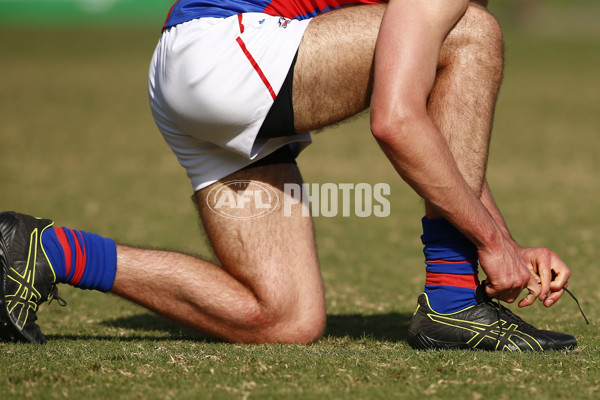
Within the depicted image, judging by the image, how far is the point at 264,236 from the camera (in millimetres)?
2840

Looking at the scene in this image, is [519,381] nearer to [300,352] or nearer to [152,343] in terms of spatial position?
[300,352]

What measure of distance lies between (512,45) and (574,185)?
1884 cm

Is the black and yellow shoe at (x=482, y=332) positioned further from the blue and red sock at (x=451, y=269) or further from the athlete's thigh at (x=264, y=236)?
the athlete's thigh at (x=264, y=236)

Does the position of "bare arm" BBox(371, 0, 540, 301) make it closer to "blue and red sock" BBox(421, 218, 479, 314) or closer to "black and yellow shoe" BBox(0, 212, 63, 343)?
"blue and red sock" BBox(421, 218, 479, 314)

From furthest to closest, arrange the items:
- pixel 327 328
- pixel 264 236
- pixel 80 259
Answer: pixel 327 328 < pixel 264 236 < pixel 80 259

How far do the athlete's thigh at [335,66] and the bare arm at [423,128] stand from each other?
5.8 inches

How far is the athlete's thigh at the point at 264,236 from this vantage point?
2.78 metres

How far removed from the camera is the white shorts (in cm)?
250

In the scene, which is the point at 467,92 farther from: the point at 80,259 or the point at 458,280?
the point at 80,259

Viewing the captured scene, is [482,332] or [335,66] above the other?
[335,66]

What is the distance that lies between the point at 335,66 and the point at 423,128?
1.28 ft

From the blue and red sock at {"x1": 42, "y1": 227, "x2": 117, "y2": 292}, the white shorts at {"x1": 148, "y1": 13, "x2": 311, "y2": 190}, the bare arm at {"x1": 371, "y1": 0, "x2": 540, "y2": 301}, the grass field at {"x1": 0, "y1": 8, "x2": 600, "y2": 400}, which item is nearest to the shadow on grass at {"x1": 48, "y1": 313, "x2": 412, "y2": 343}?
the grass field at {"x1": 0, "y1": 8, "x2": 600, "y2": 400}

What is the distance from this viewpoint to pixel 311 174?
24.9 feet

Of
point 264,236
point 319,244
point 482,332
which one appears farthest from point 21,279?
point 319,244
